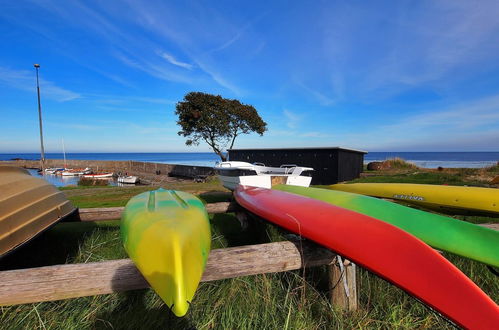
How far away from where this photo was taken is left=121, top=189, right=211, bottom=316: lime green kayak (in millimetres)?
1331

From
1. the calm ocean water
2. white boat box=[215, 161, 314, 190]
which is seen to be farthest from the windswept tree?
white boat box=[215, 161, 314, 190]

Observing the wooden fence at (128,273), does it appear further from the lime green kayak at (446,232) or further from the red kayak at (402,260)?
the lime green kayak at (446,232)

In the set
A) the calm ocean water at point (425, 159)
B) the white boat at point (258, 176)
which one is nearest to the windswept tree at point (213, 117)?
the calm ocean water at point (425, 159)

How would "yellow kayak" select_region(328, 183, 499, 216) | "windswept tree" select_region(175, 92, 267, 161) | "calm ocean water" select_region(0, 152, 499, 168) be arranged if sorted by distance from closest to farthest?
"yellow kayak" select_region(328, 183, 499, 216)
"windswept tree" select_region(175, 92, 267, 161)
"calm ocean water" select_region(0, 152, 499, 168)

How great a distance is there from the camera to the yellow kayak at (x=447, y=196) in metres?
3.73

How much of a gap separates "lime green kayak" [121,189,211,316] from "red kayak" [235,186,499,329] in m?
1.04

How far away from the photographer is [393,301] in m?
2.55

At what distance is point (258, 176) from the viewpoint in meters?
6.63

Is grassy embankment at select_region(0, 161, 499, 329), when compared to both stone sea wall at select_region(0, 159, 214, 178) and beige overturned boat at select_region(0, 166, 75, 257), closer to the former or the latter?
beige overturned boat at select_region(0, 166, 75, 257)

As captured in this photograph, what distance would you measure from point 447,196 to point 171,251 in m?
4.59

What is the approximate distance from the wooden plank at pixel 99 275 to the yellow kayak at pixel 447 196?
3560 millimetres

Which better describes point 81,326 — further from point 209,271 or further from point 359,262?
point 359,262

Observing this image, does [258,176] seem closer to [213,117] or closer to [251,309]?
[251,309]

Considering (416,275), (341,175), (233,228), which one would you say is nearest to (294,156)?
(341,175)
